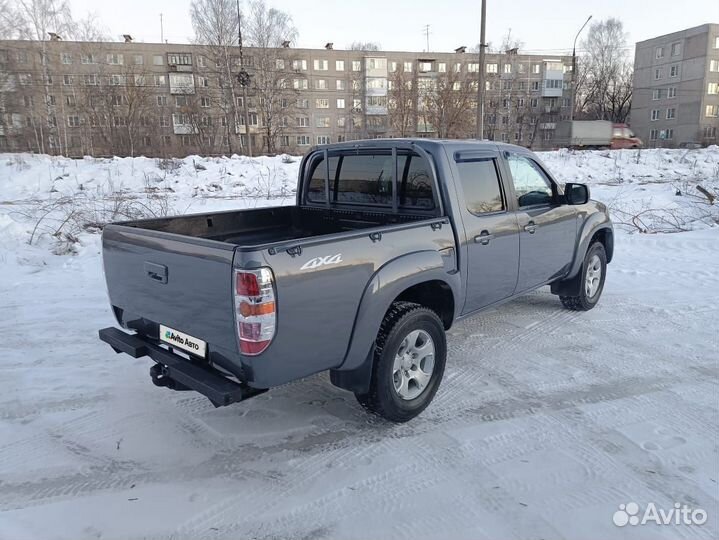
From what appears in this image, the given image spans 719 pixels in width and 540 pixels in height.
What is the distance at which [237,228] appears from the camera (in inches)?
193

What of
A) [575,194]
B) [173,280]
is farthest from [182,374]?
[575,194]

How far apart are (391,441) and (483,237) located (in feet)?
6.13

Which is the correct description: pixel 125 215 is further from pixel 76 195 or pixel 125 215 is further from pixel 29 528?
pixel 29 528

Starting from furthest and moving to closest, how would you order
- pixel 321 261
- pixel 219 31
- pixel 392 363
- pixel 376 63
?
pixel 376 63 → pixel 219 31 → pixel 392 363 → pixel 321 261

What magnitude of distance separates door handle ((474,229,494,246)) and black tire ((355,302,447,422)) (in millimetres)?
863

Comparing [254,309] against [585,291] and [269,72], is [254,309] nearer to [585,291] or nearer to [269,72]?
[585,291]

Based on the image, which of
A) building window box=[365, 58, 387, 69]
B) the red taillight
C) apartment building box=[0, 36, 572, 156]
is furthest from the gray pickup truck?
building window box=[365, 58, 387, 69]

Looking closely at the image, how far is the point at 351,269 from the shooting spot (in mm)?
3160

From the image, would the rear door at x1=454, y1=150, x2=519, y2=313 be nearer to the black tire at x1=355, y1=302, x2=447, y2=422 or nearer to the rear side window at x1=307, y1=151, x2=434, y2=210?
the rear side window at x1=307, y1=151, x2=434, y2=210

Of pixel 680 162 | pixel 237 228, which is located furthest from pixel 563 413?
pixel 680 162

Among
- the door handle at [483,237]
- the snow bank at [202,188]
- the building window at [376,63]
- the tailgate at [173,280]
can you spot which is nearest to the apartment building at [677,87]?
the building window at [376,63]

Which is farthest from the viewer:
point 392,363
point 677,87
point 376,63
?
point 376,63

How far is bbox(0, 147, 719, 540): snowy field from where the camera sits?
2748 millimetres

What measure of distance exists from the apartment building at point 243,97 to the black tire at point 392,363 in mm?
29143
